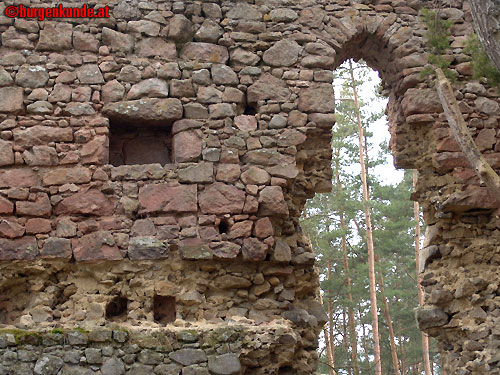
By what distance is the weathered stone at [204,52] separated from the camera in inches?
231

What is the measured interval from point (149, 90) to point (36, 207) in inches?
62.1

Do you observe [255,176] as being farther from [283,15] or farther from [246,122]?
[283,15]

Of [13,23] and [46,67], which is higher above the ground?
[13,23]

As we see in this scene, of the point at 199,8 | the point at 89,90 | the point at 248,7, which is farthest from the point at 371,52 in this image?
the point at 89,90

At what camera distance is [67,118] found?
18.1 feet

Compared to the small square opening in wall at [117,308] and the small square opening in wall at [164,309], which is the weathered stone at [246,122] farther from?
the small square opening in wall at [117,308]

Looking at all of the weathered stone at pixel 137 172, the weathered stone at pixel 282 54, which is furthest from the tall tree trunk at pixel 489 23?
the weathered stone at pixel 137 172

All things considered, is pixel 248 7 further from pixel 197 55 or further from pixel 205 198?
pixel 205 198

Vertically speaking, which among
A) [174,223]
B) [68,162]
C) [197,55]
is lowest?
[174,223]

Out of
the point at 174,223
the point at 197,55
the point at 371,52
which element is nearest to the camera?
the point at 174,223

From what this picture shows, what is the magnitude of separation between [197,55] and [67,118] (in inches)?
57.7

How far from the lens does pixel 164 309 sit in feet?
17.6

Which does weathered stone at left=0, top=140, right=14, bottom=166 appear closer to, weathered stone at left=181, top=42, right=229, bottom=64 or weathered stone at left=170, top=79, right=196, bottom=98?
weathered stone at left=170, top=79, right=196, bottom=98

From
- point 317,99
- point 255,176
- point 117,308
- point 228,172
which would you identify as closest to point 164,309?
point 117,308
